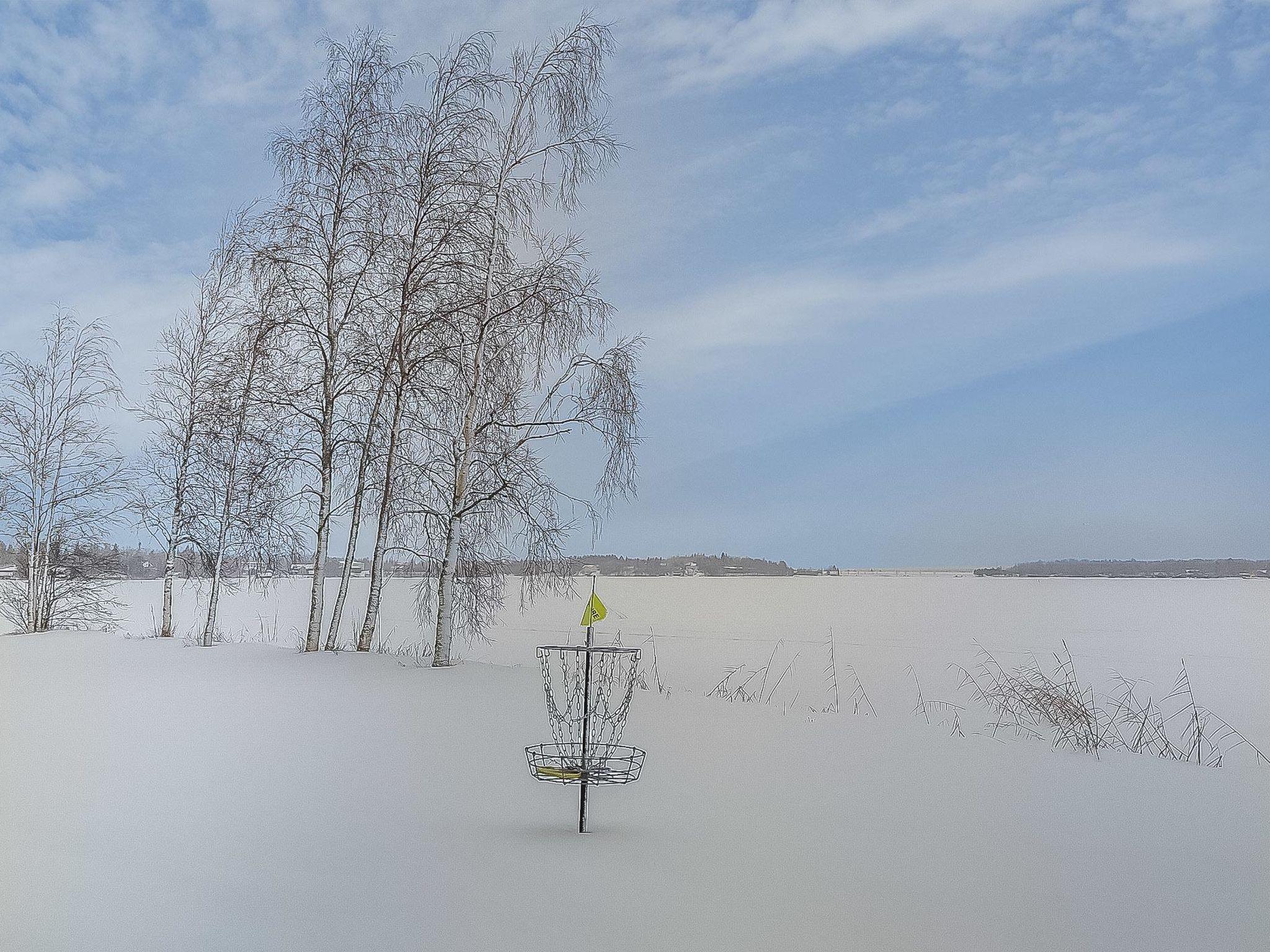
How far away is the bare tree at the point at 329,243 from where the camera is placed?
31.0 feet

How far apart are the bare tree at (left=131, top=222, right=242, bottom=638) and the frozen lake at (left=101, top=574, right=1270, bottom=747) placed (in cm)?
104

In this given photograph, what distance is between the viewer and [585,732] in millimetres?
3283

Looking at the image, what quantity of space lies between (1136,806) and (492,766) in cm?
310

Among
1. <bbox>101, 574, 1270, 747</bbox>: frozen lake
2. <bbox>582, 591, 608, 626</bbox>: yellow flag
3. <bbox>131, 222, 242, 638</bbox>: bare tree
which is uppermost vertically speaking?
<bbox>131, 222, 242, 638</bbox>: bare tree

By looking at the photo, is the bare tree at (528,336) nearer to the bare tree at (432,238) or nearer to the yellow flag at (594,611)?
the bare tree at (432,238)

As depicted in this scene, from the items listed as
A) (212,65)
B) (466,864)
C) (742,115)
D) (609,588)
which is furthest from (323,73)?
(609,588)

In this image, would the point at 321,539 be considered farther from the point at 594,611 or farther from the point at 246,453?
the point at 594,611

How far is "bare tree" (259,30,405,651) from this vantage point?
31.0ft

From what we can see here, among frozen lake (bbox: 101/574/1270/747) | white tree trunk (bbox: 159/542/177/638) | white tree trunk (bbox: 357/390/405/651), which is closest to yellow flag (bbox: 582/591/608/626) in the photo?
frozen lake (bbox: 101/574/1270/747)

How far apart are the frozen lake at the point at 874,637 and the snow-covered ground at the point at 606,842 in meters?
2.96

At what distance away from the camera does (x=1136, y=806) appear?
3.99 meters

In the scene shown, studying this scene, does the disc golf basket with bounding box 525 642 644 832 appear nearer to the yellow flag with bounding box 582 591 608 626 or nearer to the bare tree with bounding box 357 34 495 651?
the yellow flag with bounding box 582 591 608 626

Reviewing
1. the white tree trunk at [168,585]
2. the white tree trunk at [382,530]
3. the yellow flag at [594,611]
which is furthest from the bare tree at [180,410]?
the yellow flag at [594,611]

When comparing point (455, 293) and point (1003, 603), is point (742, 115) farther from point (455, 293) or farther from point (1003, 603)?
point (1003, 603)
